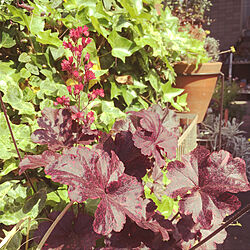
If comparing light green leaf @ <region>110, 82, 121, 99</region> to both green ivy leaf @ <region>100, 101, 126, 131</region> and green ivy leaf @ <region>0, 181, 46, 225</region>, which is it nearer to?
green ivy leaf @ <region>100, 101, 126, 131</region>

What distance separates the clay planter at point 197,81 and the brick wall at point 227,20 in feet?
27.5

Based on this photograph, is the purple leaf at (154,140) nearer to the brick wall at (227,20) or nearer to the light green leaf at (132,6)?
the light green leaf at (132,6)

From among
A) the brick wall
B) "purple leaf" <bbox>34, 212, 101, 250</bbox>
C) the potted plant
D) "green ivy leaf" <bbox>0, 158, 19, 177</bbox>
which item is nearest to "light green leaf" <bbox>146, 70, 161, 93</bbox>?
the potted plant

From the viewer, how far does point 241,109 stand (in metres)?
4.05

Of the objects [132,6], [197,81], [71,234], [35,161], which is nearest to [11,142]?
[35,161]

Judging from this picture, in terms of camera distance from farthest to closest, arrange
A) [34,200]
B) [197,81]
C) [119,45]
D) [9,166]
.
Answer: [197,81] → [119,45] → [9,166] → [34,200]

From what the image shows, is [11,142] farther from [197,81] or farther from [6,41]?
[197,81]

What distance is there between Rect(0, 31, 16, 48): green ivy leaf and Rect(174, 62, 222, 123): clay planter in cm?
111

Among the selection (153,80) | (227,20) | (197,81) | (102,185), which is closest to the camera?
(102,185)

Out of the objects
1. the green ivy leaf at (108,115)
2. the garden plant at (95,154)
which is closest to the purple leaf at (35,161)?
the garden plant at (95,154)

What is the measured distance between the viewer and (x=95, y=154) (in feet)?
1.55

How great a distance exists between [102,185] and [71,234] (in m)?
0.15

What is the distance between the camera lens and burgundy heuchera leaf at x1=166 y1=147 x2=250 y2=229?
18.7 inches

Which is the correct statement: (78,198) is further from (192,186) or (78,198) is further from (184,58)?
(184,58)
